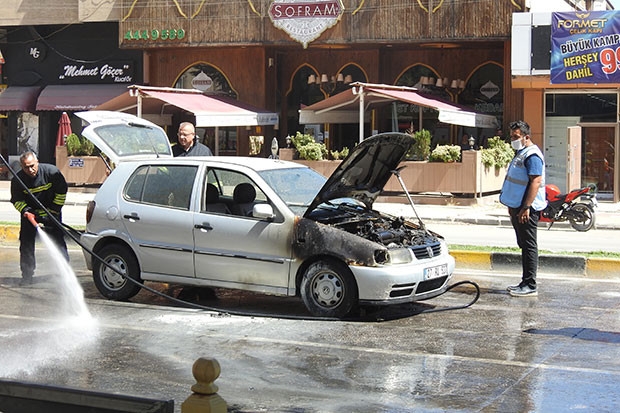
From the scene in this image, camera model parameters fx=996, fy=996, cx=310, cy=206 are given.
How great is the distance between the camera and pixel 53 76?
35000 millimetres

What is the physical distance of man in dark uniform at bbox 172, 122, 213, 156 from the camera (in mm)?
12492

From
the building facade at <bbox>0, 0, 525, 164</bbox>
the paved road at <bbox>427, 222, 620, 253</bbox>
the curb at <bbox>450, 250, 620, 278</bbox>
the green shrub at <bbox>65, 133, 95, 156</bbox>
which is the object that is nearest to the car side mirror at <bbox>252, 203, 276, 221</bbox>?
the curb at <bbox>450, 250, 620, 278</bbox>

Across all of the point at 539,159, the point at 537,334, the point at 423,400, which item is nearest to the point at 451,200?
the point at 539,159

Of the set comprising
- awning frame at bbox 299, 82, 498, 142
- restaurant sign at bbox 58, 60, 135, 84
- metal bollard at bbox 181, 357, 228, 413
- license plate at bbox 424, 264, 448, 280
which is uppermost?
restaurant sign at bbox 58, 60, 135, 84

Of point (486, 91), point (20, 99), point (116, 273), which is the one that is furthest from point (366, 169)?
point (20, 99)

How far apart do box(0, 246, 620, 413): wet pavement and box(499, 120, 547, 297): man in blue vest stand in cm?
34

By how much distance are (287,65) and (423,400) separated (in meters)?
26.1

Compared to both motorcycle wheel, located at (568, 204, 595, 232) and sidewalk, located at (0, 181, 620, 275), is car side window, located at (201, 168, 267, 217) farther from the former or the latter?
motorcycle wheel, located at (568, 204, 595, 232)

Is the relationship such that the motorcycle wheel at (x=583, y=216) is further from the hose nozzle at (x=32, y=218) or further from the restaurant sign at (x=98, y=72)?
the restaurant sign at (x=98, y=72)

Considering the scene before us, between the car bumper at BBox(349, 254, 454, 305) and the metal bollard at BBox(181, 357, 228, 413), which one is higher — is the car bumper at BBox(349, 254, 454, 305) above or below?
below

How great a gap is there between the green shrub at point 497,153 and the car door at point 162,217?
620 inches

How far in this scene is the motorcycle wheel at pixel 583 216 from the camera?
19016mm

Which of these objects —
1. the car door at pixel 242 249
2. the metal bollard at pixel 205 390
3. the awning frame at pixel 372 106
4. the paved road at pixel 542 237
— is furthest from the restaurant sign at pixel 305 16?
the metal bollard at pixel 205 390

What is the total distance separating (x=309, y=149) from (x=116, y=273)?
15.7 m
